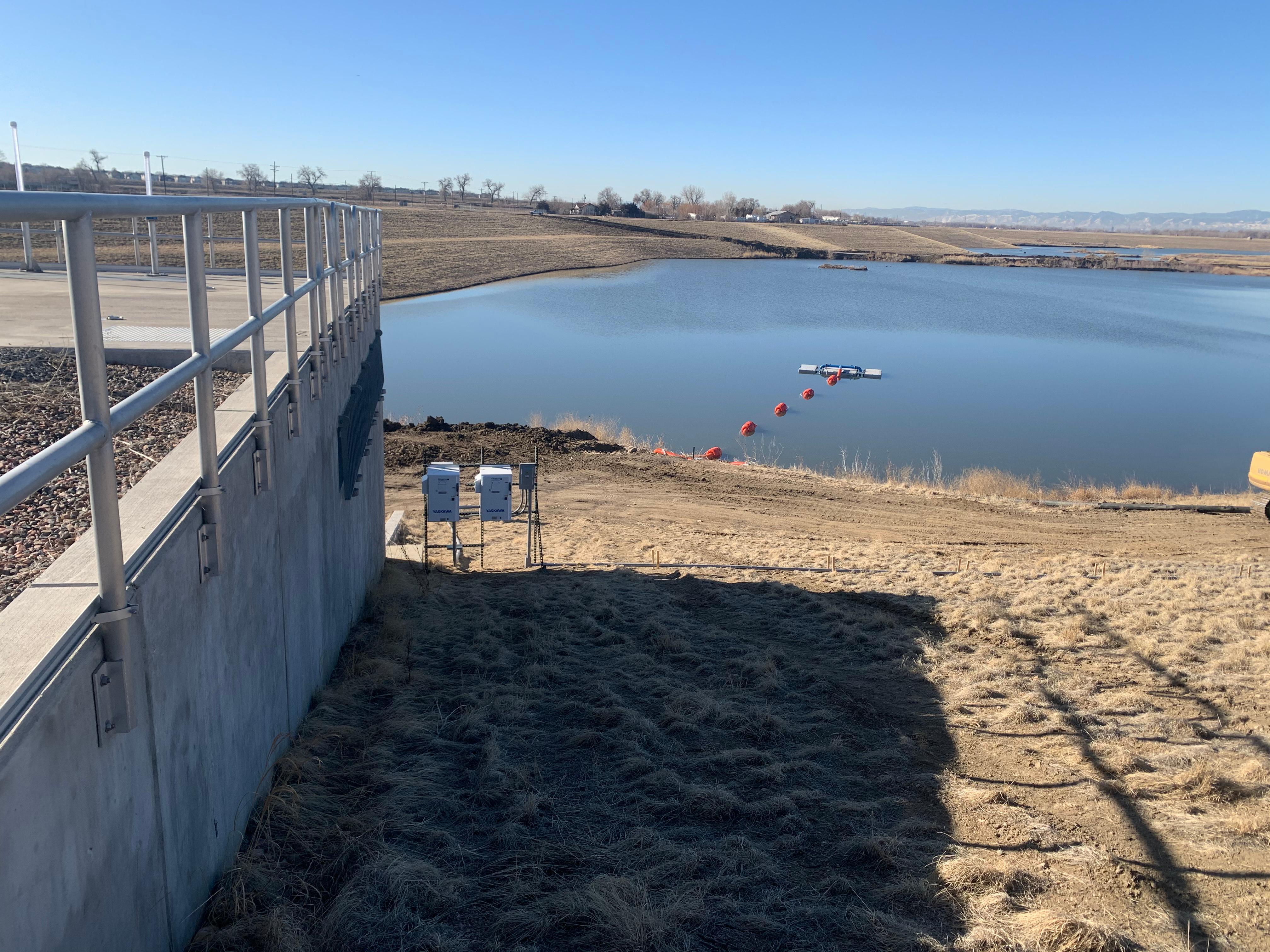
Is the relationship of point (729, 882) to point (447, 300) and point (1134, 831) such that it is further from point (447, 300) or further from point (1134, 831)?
point (447, 300)

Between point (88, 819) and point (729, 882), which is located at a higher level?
point (88, 819)

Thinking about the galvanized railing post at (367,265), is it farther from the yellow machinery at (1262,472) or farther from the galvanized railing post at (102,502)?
the yellow machinery at (1262,472)

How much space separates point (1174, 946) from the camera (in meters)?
4.34

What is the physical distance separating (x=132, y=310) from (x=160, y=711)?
6.85 meters

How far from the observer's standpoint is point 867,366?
130 feet

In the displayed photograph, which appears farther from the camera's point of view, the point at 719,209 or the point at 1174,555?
the point at 719,209

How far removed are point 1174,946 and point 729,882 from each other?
6.86ft

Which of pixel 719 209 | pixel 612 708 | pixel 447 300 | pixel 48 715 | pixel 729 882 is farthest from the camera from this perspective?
pixel 719 209

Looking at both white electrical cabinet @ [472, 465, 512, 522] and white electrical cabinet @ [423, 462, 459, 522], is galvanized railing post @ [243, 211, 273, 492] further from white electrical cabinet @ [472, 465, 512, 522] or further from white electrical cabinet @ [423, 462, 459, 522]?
white electrical cabinet @ [472, 465, 512, 522]

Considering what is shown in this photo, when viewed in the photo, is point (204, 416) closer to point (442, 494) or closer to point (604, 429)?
point (442, 494)

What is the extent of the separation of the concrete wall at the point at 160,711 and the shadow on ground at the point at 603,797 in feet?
1.55

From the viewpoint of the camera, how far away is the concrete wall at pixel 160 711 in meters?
2.37

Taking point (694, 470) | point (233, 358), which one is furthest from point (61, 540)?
point (694, 470)

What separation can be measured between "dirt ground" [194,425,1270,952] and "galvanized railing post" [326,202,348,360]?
2847mm
